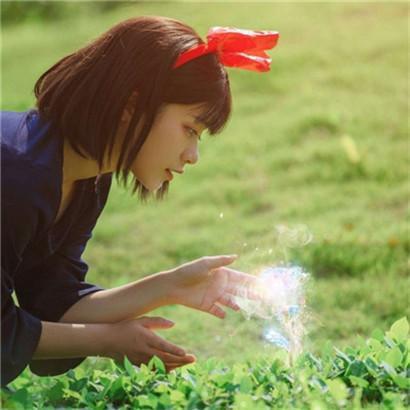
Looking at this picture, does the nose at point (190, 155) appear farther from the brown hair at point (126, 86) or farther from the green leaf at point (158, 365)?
the green leaf at point (158, 365)

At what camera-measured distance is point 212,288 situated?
2.78 m

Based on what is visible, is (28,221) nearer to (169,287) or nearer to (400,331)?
(169,287)

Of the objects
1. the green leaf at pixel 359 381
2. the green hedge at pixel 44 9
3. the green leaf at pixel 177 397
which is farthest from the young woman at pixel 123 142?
the green hedge at pixel 44 9

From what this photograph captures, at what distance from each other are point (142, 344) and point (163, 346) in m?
0.06

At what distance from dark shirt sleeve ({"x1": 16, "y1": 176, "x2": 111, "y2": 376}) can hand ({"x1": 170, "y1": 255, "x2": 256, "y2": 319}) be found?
348mm

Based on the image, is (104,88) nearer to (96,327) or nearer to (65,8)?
(96,327)

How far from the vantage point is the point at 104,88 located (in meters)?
2.62

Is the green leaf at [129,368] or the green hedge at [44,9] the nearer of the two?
the green leaf at [129,368]

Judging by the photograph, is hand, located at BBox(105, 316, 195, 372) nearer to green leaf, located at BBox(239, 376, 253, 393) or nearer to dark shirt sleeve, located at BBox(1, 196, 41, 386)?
dark shirt sleeve, located at BBox(1, 196, 41, 386)

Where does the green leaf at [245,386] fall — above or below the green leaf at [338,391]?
below

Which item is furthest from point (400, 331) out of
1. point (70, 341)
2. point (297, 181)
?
point (297, 181)

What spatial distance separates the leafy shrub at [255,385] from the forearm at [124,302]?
0.64ft

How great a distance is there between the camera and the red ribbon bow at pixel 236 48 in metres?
2.66

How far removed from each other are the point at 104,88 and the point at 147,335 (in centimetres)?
68
